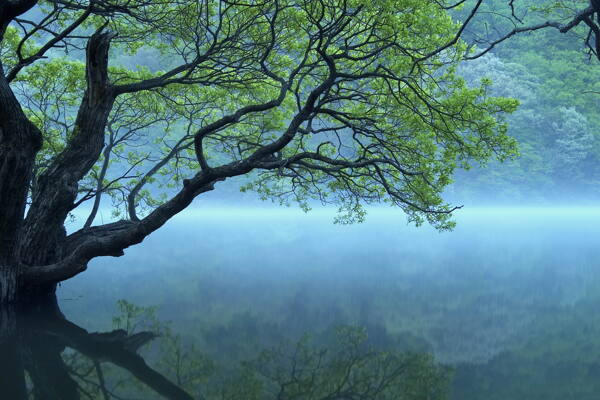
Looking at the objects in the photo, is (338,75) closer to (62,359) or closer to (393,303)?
(393,303)

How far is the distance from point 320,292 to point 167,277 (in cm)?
546

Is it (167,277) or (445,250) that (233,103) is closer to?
(167,277)

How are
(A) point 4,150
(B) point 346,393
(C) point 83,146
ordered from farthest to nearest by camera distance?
(C) point 83,146
(A) point 4,150
(B) point 346,393

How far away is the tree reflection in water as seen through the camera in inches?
258

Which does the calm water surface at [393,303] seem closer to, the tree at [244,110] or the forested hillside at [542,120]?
the tree at [244,110]

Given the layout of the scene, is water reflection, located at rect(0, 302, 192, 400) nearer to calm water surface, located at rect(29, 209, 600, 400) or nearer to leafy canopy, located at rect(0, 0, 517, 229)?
calm water surface, located at rect(29, 209, 600, 400)

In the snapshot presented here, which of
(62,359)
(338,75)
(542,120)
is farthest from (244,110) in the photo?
(542,120)

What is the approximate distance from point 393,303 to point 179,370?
6574 millimetres

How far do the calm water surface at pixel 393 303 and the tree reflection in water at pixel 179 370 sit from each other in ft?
0.79

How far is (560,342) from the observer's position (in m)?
9.36

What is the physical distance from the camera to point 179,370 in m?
7.46

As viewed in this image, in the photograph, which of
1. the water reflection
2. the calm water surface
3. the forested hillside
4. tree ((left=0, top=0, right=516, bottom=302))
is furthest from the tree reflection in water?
the forested hillside

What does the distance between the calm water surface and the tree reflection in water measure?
24cm

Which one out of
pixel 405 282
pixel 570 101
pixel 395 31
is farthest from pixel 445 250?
pixel 570 101
